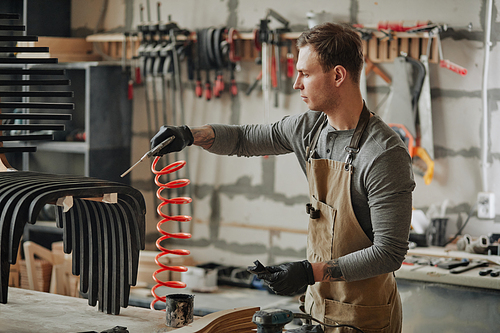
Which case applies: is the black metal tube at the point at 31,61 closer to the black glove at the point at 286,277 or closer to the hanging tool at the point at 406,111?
the black glove at the point at 286,277

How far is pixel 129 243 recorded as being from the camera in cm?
214

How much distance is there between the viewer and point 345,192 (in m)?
2.06

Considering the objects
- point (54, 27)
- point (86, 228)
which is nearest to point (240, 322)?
point (86, 228)

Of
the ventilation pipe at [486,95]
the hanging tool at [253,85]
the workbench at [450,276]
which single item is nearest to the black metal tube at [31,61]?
the workbench at [450,276]

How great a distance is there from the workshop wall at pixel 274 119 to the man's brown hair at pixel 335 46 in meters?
2.00

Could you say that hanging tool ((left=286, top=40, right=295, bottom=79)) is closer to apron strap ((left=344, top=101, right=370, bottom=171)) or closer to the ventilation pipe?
the ventilation pipe

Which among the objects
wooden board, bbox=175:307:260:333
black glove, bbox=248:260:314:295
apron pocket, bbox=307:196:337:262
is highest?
apron pocket, bbox=307:196:337:262

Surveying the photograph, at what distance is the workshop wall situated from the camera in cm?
375

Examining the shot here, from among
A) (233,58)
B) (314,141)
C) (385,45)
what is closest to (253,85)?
(233,58)

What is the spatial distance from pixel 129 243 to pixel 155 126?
274 centimetres

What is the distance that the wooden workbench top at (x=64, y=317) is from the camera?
2004 millimetres

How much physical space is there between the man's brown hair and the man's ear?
13mm

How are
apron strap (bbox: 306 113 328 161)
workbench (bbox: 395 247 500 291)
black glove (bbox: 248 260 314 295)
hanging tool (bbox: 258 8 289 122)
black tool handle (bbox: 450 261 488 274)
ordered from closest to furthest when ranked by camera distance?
black glove (bbox: 248 260 314 295) → apron strap (bbox: 306 113 328 161) → workbench (bbox: 395 247 500 291) → black tool handle (bbox: 450 261 488 274) → hanging tool (bbox: 258 8 289 122)

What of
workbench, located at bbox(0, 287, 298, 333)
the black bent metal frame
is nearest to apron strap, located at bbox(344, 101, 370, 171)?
the black bent metal frame
